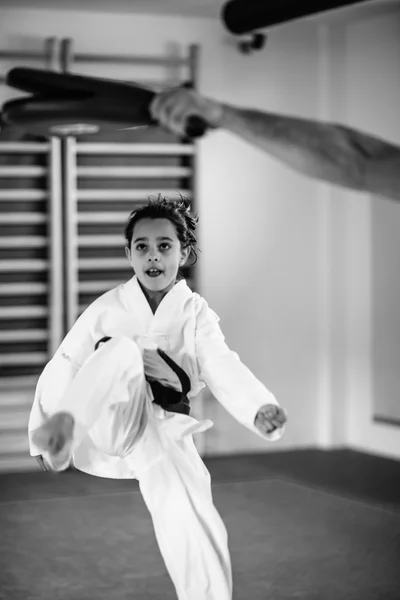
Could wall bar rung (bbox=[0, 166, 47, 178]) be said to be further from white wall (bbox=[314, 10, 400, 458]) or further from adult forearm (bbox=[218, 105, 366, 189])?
adult forearm (bbox=[218, 105, 366, 189])

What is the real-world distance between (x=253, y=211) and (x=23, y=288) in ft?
4.09

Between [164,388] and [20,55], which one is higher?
[20,55]

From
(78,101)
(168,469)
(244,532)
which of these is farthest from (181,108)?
(244,532)

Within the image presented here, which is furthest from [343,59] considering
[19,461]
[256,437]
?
[19,461]

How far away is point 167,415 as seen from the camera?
1.90 meters

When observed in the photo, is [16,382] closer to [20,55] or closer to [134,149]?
[134,149]

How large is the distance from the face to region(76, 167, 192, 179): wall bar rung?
2552 millimetres

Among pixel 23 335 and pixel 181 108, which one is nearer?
pixel 181 108

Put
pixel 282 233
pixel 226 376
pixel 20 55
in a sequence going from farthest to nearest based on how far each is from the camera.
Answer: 1. pixel 282 233
2. pixel 20 55
3. pixel 226 376

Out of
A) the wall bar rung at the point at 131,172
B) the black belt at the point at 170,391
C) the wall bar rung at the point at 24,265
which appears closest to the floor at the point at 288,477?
the wall bar rung at the point at 24,265

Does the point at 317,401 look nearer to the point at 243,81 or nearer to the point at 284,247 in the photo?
the point at 284,247

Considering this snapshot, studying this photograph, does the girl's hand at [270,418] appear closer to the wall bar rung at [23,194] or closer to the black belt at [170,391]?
the black belt at [170,391]

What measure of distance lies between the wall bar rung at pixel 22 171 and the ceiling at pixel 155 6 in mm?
801

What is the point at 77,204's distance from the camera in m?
4.45
